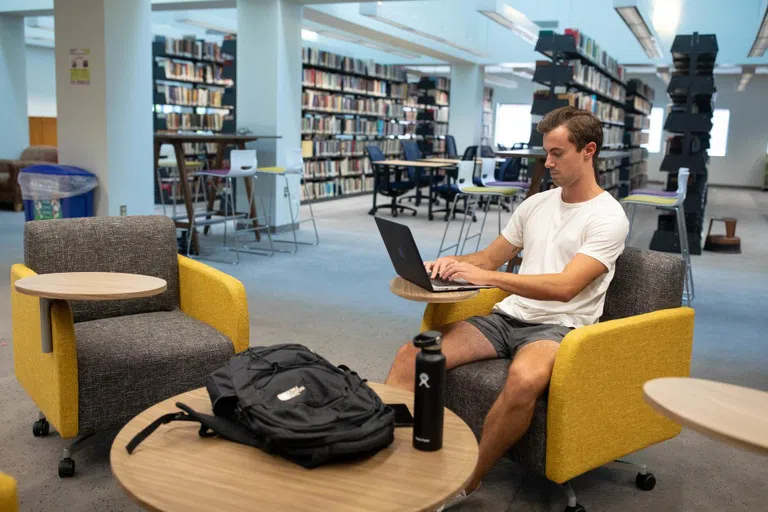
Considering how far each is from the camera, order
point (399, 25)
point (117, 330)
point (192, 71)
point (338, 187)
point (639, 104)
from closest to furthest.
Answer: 1. point (117, 330)
2. point (192, 71)
3. point (399, 25)
4. point (338, 187)
5. point (639, 104)

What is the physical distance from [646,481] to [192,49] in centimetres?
932

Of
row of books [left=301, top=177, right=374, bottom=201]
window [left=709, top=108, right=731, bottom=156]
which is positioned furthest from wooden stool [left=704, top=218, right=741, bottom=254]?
window [left=709, top=108, right=731, bottom=156]

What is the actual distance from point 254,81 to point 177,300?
508 cm

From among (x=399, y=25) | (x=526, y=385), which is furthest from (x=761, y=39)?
(x=526, y=385)

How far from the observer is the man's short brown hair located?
7.65 feet

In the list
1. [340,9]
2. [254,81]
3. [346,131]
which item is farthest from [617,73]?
[254,81]

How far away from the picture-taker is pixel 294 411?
1454 mm

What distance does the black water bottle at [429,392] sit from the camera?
142 cm

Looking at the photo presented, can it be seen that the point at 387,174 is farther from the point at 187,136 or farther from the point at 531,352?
the point at 531,352

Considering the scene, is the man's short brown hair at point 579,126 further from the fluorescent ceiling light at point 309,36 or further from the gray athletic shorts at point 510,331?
the fluorescent ceiling light at point 309,36

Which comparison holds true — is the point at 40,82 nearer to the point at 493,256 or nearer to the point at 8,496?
the point at 493,256

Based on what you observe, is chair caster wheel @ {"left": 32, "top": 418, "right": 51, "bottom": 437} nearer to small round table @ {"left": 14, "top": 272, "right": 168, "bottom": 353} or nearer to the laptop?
small round table @ {"left": 14, "top": 272, "right": 168, "bottom": 353}

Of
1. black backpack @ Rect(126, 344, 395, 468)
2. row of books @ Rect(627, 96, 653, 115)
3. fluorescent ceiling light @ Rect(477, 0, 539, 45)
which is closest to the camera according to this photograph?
black backpack @ Rect(126, 344, 395, 468)

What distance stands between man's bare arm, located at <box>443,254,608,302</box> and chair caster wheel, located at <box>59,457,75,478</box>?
4.40ft
